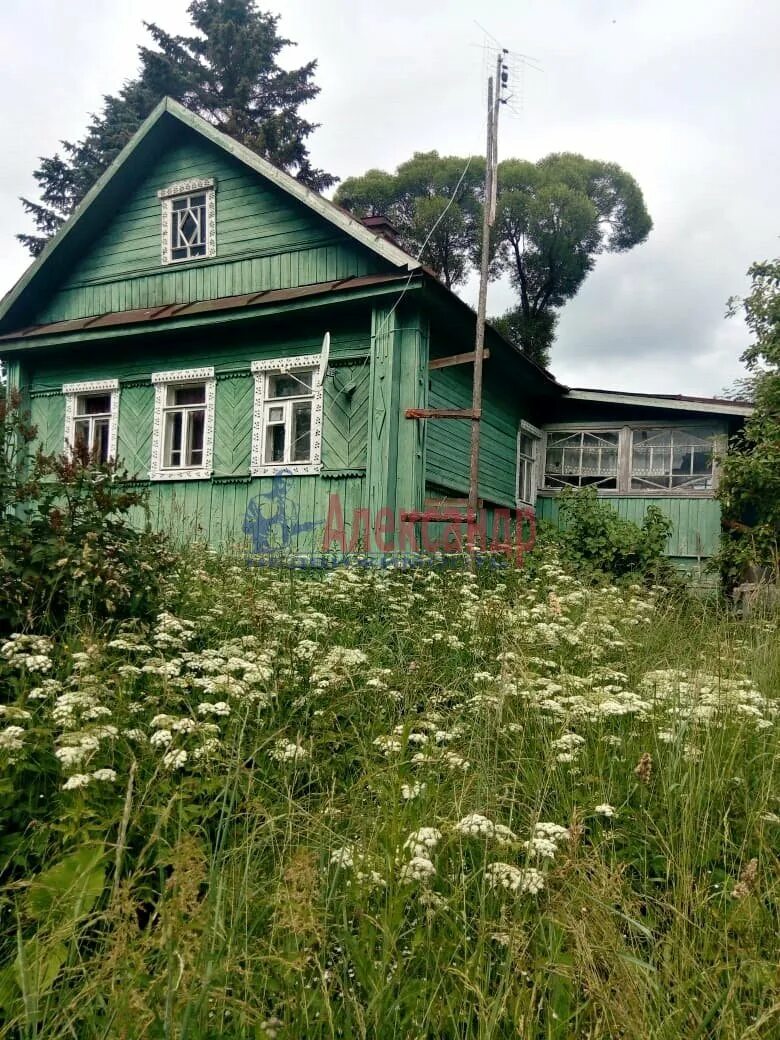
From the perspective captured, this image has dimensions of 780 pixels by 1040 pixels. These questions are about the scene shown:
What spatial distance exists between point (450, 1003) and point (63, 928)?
2.83 feet

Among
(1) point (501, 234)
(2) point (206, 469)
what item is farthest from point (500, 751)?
(1) point (501, 234)

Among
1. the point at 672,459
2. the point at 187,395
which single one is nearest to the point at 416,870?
the point at 187,395

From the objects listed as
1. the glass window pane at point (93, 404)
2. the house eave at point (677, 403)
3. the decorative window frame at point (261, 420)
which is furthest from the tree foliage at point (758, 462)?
the glass window pane at point (93, 404)

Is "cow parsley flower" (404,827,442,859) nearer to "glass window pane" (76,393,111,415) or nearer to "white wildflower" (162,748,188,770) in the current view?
"white wildflower" (162,748,188,770)

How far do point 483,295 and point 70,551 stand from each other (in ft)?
23.1

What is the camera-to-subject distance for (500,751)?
2871 millimetres

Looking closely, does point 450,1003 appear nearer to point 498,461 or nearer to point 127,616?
point 127,616

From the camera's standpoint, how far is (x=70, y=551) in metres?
3.90

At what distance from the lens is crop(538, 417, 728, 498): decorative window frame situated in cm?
1159

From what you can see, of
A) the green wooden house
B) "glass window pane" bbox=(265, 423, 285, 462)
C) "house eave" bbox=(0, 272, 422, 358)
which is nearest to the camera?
"house eave" bbox=(0, 272, 422, 358)

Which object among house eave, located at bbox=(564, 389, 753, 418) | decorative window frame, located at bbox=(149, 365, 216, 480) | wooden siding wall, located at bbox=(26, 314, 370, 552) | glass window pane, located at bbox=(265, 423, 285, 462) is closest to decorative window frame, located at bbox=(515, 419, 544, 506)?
house eave, located at bbox=(564, 389, 753, 418)

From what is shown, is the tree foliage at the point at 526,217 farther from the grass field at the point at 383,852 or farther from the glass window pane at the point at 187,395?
the grass field at the point at 383,852

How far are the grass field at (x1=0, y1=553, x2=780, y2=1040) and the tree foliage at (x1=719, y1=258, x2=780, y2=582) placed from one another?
6692 millimetres

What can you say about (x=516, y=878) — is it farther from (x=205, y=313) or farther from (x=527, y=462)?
(x=527, y=462)
